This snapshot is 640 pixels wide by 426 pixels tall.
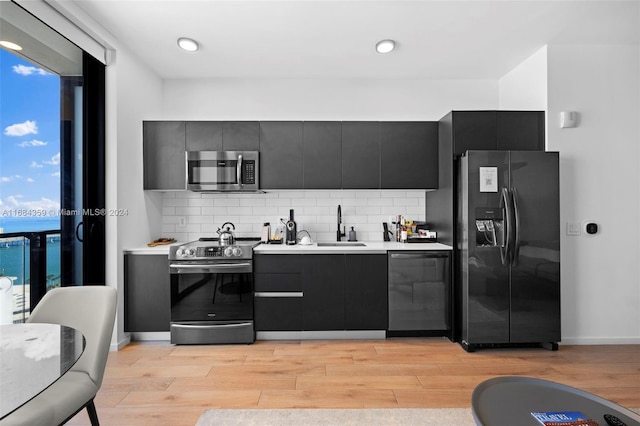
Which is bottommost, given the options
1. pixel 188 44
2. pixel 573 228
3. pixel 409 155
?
pixel 573 228

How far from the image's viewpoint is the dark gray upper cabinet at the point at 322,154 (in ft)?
12.1

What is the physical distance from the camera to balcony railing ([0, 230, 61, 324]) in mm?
2281

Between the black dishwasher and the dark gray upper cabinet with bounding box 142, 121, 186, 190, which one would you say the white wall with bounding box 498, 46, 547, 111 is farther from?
the dark gray upper cabinet with bounding box 142, 121, 186, 190

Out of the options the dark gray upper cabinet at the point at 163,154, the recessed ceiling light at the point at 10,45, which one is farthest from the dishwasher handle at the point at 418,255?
the recessed ceiling light at the point at 10,45

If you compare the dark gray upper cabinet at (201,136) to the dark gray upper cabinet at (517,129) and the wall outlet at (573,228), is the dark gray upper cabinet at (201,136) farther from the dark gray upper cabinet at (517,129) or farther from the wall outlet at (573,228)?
the wall outlet at (573,228)

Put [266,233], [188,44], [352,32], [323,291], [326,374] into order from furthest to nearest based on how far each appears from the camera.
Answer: [266,233]
[323,291]
[188,44]
[352,32]
[326,374]

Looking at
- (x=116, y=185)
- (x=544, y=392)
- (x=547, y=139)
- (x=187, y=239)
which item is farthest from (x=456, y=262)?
(x=116, y=185)

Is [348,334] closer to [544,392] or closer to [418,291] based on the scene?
[418,291]

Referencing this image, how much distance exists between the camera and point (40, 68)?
101 inches

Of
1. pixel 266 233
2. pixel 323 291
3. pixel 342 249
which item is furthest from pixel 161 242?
pixel 342 249

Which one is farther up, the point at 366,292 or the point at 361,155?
the point at 361,155

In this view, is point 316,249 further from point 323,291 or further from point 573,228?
point 573,228

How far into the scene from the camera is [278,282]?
134 inches

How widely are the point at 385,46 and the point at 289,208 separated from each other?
1.96m
